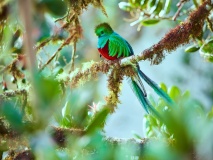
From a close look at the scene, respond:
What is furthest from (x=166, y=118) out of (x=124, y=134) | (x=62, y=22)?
(x=124, y=134)

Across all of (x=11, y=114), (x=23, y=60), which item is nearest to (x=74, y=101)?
(x=11, y=114)

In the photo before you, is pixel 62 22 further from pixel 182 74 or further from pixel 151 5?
pixel 182 74

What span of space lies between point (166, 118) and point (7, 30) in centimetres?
114

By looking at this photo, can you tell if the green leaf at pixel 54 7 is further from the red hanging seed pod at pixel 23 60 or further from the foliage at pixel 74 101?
the red hanging seed pod at pixel 23 60

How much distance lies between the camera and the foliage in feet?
1.13

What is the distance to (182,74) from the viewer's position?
2.67 m

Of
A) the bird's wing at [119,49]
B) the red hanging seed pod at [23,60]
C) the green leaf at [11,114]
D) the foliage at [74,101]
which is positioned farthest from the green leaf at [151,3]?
the green leaf at [11,114]

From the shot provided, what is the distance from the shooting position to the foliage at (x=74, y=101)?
1.13 ft

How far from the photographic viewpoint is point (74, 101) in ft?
1.52

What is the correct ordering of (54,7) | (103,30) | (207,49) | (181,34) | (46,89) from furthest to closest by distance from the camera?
(207,49), (103,30), (181,34), (54,7), (46,89)

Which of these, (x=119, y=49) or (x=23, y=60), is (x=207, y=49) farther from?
(x=23, y=60)

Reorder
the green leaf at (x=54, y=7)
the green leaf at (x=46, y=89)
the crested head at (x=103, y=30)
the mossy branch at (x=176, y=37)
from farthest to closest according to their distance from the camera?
the crested head at (x=103, y=30) < the mossy branch at (x=176, y=37) < the green leaf at (x=54, y=7) < the green leaf at (x=46, y=89)

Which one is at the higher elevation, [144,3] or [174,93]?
[144,3]

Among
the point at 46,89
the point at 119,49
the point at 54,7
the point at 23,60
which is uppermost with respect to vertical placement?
the point at 23,60
